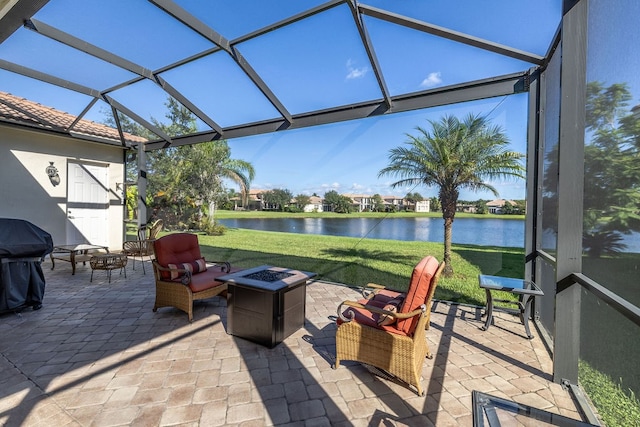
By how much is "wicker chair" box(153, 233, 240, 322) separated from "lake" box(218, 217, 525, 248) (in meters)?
4.73

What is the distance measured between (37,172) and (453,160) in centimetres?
→ 959

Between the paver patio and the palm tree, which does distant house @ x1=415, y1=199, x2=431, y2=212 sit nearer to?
the palm tree

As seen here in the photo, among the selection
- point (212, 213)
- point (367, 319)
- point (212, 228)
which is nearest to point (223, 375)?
point (367, 319)

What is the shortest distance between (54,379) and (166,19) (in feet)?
12.8

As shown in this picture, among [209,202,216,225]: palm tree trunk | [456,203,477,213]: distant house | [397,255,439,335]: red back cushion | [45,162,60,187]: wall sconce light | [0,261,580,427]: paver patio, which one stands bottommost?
[0,261,580,427]: paver patio

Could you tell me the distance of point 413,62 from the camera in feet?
12.6

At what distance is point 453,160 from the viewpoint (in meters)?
6.11

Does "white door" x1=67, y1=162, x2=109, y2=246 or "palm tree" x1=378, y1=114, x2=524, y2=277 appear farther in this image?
"white door" x1=67, y1=162, x2=109, y2=246

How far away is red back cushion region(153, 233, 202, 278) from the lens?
3.88 meters

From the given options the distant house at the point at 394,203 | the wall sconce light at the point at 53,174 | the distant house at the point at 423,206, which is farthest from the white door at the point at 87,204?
the distant house at the point at 423,206

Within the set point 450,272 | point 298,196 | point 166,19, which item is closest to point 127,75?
point 166,19

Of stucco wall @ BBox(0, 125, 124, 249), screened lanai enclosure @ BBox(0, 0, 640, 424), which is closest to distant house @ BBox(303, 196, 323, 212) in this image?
screened lanai enclosure @ BBox(0, 0, 640, 424)

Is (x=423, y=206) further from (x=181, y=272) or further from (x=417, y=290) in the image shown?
(x=181, y=272)

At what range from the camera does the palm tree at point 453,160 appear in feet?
18.6
